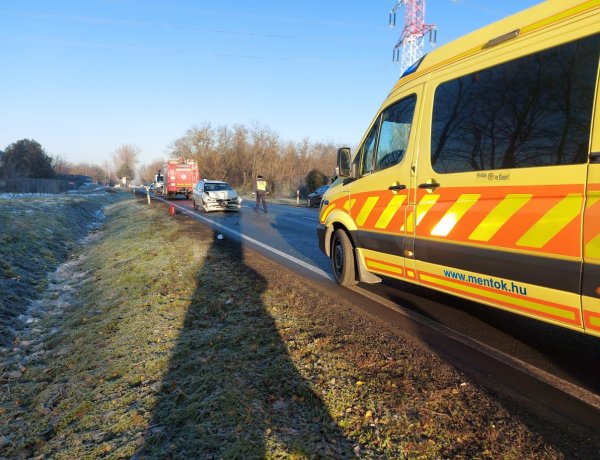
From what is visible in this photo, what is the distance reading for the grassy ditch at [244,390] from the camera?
226 centimetres

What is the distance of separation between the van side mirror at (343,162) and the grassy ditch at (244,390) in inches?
64.3

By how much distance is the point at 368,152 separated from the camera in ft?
16.4

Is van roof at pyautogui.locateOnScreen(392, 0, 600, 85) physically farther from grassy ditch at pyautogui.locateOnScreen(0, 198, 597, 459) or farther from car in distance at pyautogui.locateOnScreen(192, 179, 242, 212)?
car in distance at pyautogui.locateOnScreen(192, 179, 242, 212)

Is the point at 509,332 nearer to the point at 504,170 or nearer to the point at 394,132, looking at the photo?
the point at 504,170

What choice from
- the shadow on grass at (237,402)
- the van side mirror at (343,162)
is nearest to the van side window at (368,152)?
the van side mirror at (343,162)

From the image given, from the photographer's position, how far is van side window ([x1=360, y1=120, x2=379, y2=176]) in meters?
4.88

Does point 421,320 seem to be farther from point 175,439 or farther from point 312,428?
point 175,439

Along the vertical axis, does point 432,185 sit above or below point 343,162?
below

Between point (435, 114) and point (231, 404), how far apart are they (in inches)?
123

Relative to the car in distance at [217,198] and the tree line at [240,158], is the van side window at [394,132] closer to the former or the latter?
the car in distance at [217,198]

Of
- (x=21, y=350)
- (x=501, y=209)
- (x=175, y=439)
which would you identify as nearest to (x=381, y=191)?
(x=501, y=209)

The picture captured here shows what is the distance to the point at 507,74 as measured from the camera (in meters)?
3.12

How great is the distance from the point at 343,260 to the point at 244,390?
2911mm

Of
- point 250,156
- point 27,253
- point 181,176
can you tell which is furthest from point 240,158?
point 27,253
